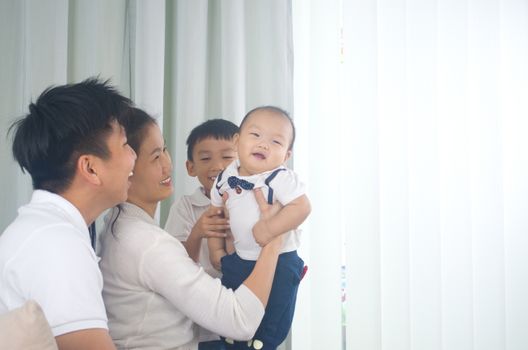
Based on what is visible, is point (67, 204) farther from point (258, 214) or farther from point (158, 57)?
point (158, 57)

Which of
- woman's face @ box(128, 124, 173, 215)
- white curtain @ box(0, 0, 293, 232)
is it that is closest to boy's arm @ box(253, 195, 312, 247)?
woman's face @ box(128, 124, 173, 215)

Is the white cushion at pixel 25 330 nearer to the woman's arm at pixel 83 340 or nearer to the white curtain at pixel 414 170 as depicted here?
the woman's arm at pixel 83 340

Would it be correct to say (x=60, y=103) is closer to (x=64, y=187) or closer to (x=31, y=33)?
(x=64, y=187)

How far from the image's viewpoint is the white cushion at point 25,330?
828mm

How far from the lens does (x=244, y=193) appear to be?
5.17 feet

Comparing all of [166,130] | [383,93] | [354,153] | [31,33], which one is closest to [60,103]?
[31,33]

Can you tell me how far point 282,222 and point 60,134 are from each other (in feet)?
2.15

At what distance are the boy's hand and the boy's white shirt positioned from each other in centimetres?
2

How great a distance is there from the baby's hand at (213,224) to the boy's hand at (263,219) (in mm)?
171

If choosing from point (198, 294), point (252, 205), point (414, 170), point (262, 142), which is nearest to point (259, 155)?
point (262, 142)

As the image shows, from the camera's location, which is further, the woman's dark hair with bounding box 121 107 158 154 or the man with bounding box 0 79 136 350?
the woman's dark hair with bounding box 121 107 158 154

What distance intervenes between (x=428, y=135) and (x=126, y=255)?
176cm

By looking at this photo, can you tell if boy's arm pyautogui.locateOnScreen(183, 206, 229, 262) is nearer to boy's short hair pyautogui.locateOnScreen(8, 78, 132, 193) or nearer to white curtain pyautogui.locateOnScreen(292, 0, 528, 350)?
boy's short hair pyautogui.locateOnScreen(8, 78, 132, 193)

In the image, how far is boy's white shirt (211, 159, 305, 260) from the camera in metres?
1.53
